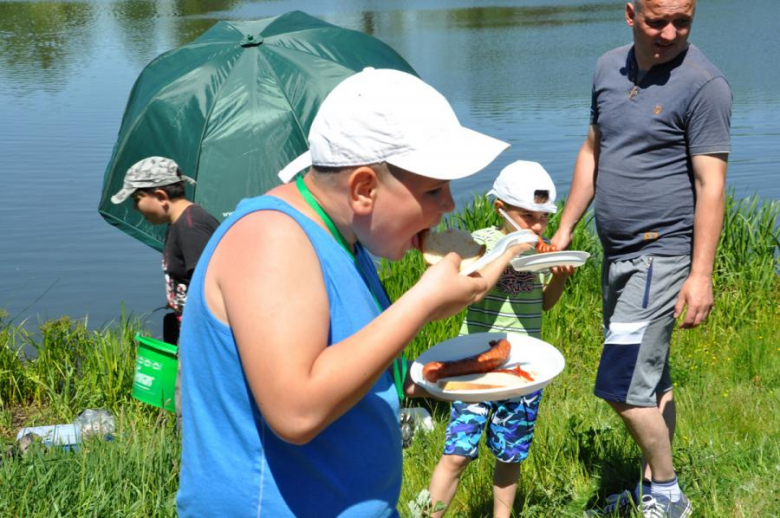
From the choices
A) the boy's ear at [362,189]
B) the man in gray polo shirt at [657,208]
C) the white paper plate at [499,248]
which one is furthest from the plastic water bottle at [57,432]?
the boy's ear at [362,189]

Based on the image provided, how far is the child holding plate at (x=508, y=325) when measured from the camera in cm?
352

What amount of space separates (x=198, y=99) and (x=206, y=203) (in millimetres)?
668

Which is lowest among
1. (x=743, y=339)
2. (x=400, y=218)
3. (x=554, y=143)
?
(x=554, y=143)

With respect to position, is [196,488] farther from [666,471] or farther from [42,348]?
[42,348]

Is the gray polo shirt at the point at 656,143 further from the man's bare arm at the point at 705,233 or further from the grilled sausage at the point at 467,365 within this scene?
the grilled sausage at the point at 467,365

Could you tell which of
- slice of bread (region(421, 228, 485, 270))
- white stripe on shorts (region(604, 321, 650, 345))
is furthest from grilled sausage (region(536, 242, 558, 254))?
slice of bread (region(421, 228, 485, 270))

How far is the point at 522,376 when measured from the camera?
8.05 feet

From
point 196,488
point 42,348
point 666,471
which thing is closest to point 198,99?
point 42,348

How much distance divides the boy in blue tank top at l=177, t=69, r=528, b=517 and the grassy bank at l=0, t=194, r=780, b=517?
1728 millimetres

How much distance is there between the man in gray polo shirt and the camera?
3256mm

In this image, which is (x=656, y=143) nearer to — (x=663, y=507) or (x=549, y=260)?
(x=549, y=260)

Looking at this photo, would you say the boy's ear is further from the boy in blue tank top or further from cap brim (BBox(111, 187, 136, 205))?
cap brim (BBox(111, 187, 136, 205))

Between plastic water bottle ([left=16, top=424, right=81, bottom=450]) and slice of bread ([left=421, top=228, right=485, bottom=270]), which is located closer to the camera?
slice of bread ([left=421, top=228, right=485, bottom=270])

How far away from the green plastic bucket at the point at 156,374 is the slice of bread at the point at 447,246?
9.12 feet
